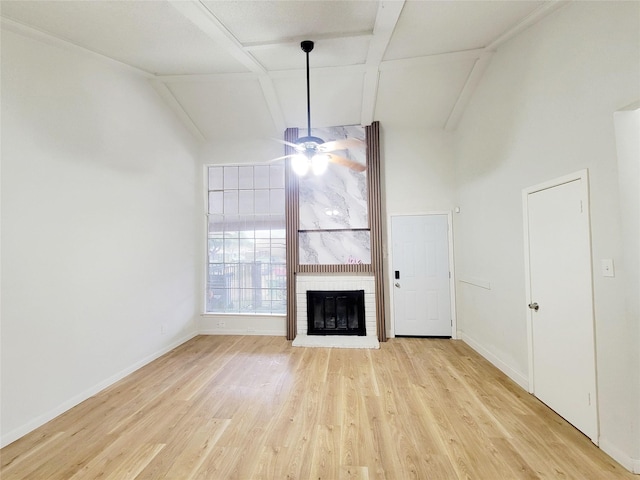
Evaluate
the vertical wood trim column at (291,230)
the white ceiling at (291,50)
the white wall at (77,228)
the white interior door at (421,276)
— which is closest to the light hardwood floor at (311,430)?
the white wall at (77,228)

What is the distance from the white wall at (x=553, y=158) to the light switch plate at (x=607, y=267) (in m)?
0.04

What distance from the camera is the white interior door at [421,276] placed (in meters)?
4.36

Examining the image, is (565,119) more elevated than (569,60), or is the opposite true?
(569,60)

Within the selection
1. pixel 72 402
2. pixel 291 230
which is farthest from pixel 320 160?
pixel 72 402

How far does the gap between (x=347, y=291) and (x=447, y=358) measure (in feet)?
5.57

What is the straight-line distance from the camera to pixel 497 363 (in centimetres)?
325

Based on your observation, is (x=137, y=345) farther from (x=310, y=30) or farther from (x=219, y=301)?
(x=310, y=30)

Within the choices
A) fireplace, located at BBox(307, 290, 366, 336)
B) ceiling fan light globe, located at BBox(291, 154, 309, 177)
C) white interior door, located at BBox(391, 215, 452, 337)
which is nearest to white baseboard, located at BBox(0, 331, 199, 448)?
fireplace, located at BBox(307, 290, 366, 336)

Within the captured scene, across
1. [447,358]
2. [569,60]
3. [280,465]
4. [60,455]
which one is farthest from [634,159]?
[60,455]

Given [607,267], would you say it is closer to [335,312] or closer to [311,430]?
[311,430]

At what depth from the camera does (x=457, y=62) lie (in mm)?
3330

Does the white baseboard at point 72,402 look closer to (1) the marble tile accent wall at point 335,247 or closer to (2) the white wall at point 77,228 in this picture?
(2) the white wall at point 77,228

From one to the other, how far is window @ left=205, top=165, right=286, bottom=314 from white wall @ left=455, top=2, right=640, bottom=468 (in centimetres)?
304

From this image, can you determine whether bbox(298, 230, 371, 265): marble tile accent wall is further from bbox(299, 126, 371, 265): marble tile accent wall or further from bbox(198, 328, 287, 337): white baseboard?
bbox(198, 328, 287, 337): white baseboard
